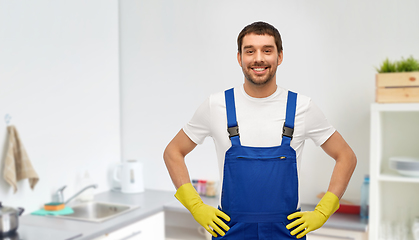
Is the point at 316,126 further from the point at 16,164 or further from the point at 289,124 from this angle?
the point at 16,164

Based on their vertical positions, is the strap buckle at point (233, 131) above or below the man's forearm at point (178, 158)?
above

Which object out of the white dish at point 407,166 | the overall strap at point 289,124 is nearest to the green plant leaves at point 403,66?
the white dish at point 407,166

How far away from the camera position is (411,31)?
2459 millimetres

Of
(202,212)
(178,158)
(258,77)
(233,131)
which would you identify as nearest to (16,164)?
(178,158)

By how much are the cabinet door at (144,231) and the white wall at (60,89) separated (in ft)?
2.05

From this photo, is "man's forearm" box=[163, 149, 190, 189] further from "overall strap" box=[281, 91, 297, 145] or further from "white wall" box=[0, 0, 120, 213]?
"white wall" box=[0, 0, 120, 213]

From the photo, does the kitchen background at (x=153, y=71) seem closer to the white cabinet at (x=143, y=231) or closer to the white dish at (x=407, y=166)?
the white dish at (x=407, y=166)

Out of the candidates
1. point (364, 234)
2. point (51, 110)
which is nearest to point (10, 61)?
point (51, 110)

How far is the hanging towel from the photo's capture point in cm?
229

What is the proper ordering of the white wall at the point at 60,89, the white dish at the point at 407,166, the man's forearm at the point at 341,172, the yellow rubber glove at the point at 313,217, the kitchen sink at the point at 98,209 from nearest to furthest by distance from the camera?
the yellow rubber glove at the point at 313,217 → the man's forearm at the point at 341,172 → the white dish at the point at 407,166 → the white wall at the point at 60,89 → the kitchen sink at the point at 98,209

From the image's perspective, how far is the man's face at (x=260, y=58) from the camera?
1382mm

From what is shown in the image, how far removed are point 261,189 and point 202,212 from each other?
0.72ft

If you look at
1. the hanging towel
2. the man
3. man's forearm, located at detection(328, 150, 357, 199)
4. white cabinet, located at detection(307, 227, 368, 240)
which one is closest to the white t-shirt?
the man

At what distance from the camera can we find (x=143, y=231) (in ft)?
8.35
